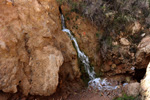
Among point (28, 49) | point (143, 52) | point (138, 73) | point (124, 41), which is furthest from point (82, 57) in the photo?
point (138, 73)

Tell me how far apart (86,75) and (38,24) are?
365 cm

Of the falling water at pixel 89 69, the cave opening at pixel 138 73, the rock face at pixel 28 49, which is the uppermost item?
the rock face at pixel 28 49

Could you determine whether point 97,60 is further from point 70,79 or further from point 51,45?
point 51,45

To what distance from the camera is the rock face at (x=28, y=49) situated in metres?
3.73

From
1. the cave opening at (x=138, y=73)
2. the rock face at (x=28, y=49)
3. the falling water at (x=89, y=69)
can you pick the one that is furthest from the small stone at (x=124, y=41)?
the rock face at (x=28, y=49)

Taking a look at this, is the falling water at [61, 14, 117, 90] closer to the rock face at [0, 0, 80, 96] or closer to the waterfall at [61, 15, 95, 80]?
the waterfall at [61, 15, 95, 80]

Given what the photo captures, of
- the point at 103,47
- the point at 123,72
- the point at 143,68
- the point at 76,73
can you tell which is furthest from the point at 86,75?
the point at 143,68

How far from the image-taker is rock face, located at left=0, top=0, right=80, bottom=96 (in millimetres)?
3729

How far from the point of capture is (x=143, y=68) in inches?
277

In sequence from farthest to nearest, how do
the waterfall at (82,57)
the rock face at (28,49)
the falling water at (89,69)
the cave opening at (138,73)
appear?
the cave opening at (138,73)
the waterfall at (82,57)
the falling water at (89,69)
the rock face at (28,49)

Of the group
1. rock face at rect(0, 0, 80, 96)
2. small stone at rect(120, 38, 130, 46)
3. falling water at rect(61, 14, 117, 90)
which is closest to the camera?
rock face at rect(0, 0, 80, 96)

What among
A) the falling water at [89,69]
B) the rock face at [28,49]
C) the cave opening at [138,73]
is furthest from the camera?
the cave opening at [138,73]

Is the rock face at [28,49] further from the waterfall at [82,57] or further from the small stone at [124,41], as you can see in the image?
the small stone at [124,41]

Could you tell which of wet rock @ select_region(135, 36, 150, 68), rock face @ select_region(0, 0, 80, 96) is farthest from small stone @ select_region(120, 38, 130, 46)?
rock face @ select_region(0, 0, 80, 96)
